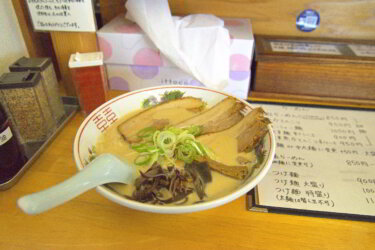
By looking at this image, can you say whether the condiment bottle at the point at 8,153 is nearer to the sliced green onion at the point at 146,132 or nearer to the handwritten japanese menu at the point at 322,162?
the sliced green onion at the point at 146,132

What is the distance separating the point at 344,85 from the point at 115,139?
2.91 ft

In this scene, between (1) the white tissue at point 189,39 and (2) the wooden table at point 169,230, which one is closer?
(2) the wooden table at point 169,230

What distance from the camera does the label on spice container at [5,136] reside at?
69 cm

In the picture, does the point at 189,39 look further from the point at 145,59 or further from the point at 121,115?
the point at 121,115

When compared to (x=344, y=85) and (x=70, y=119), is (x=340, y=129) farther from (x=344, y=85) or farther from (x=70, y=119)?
(x=70, y=119)

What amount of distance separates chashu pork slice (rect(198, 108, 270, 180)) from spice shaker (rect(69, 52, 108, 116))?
423 millimetres

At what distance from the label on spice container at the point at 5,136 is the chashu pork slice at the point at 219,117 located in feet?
1.52

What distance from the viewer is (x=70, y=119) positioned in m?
1.01

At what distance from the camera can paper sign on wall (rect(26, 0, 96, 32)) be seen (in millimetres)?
923

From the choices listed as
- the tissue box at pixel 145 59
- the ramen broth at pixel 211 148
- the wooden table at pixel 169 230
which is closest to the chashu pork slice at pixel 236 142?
the ramen broth at pixel 211 148

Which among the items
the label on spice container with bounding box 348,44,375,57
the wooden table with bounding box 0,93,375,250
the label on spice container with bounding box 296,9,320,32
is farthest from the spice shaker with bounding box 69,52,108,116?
the label on spice container with bounding box 348,44,375,57

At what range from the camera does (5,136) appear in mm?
704

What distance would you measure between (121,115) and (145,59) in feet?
0.97

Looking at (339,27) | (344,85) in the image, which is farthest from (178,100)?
(339,27)
